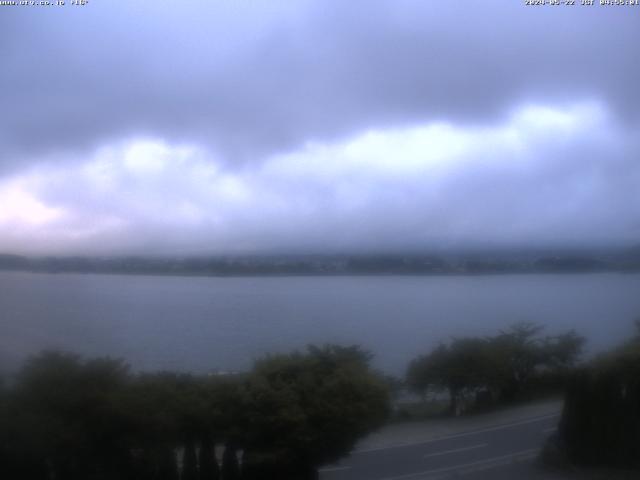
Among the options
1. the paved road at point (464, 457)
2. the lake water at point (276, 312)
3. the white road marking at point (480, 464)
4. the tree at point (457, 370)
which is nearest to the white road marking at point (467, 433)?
the paved road at point (464, 457)

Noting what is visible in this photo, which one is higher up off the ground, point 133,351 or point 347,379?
point 133,351

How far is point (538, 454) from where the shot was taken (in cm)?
1041

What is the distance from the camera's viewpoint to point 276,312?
13586 millimetres

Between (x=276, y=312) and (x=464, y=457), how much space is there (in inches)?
200

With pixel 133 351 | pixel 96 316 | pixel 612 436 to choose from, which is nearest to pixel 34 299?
pixel 96 316

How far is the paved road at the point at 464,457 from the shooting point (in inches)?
389

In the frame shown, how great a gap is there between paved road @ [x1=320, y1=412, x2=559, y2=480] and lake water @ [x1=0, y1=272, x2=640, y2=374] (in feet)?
5.05

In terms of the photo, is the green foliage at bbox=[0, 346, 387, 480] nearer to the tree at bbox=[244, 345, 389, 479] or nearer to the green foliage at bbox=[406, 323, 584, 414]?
the tree at bbox=[244, 345, 389, 479]

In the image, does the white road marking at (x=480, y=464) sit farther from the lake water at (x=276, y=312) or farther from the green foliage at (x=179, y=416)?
the lake water at (x=276, y=312)

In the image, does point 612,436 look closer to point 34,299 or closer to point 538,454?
point 538,454

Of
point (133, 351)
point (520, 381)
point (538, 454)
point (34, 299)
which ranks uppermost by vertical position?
point (34, 299)

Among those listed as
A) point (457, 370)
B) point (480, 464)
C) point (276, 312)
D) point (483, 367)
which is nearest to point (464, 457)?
point (480, 464)

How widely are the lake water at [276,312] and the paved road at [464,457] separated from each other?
60.6 inches

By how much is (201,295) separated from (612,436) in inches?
323
